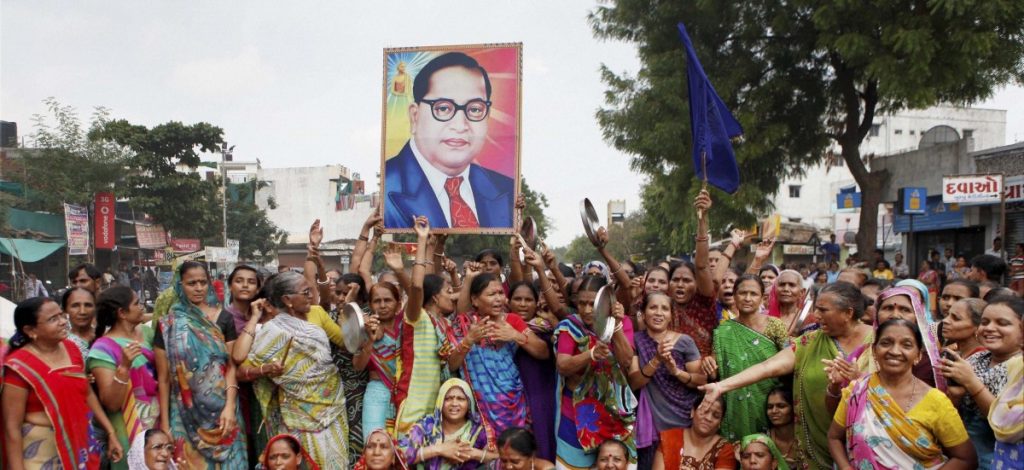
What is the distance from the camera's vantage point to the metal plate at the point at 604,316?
404 cm

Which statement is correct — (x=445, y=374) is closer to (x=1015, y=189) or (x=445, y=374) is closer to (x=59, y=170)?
(x=1015, y=189)

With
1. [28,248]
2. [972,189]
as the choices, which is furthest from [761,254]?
[28,248]

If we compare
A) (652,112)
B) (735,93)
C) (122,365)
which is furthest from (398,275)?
(735,93)

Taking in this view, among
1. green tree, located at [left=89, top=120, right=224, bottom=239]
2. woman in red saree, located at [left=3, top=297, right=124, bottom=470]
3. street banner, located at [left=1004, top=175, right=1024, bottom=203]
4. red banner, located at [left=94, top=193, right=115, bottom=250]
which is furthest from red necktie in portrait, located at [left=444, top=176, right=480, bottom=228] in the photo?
green tree, located at [left=89, top=120, right=224, bottom=239]

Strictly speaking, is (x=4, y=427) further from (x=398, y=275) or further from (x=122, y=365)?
(x=398, y=275)

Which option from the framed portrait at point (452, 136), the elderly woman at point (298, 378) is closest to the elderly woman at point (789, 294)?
the framed portrait at point (452, 136)

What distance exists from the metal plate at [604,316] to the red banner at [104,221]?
2599 centimetres

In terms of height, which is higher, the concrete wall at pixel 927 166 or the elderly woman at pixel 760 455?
the concrete wall at pixel 927 166

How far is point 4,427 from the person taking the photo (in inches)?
157

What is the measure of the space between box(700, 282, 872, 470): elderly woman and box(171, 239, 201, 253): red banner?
3002 cm

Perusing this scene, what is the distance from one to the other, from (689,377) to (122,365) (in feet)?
11.1

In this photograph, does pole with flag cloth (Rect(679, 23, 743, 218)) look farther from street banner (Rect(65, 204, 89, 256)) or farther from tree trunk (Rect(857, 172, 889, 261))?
street banner (Rect(65, 204, 89, 256))

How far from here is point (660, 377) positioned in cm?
475

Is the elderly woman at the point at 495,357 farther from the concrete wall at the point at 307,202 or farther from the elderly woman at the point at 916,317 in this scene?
the concrete wall at the point at 307,202
